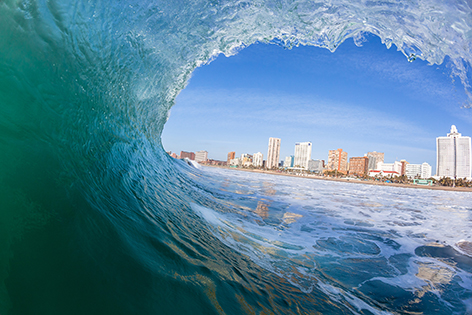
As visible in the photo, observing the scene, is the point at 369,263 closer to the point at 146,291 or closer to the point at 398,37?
the point at 146,291

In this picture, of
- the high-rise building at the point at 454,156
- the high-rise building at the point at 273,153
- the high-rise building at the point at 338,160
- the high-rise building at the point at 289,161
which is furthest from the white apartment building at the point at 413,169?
the high-rise building at the point at 273,153

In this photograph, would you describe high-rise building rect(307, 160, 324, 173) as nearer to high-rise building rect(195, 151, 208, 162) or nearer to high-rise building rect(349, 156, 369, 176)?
high-rise building rect(349, 156, 369, 176)

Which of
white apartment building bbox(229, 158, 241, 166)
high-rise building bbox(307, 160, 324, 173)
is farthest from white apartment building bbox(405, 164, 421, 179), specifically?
white apartment building bbox(229, 158, 241, 166)

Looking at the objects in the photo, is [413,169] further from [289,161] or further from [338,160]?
[289,161]

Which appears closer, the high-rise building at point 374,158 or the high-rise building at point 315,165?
the high-rise building at point 315,165

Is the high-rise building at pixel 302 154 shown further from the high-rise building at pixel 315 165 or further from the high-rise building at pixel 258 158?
the high-rise building at pixel 258 158
